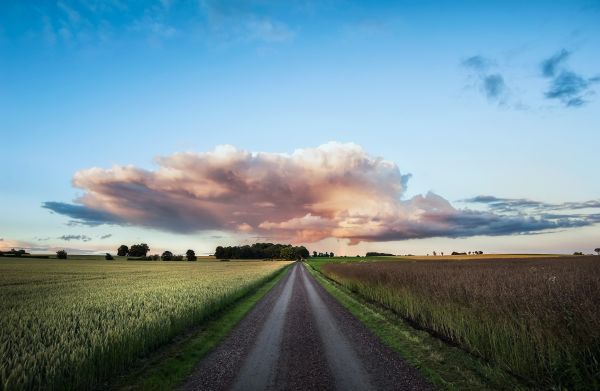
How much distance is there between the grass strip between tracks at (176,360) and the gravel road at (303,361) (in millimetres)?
376

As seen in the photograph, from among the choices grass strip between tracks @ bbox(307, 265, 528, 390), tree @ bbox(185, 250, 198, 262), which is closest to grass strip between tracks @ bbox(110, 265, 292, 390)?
grass strip between tracks @ bbox(307, 265, 528, 390)

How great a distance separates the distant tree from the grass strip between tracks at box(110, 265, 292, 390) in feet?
660

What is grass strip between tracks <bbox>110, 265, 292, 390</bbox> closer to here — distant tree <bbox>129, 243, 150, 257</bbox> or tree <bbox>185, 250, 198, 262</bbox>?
tree <bbox>185, 250, 198, 262</bbox>

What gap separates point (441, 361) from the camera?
9117mm

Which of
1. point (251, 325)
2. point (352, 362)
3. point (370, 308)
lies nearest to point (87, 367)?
point (352, 362)

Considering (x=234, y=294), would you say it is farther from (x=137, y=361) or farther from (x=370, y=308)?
(x=137, y=361)

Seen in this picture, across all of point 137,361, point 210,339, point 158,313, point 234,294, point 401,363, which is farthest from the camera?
point 234,294

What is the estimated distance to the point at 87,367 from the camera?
7.64 m

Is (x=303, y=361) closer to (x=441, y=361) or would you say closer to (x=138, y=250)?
(x=441, y=361)

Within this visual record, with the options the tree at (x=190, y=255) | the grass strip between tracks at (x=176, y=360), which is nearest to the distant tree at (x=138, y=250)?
the tree at (x=190, y=255)

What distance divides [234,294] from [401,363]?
657 inches

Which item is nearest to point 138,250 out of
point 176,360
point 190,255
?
point 190,255

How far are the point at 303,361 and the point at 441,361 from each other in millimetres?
3722

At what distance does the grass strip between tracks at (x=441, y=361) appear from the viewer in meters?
7.53
